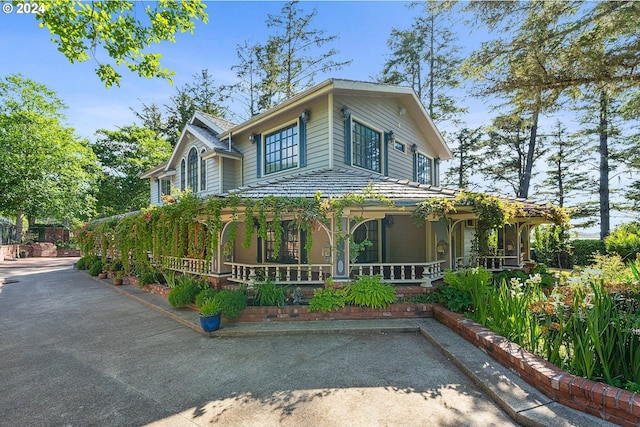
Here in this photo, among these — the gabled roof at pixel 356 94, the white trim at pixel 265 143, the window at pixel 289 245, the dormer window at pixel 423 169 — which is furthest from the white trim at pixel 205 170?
the dormer window at pixel 423 169

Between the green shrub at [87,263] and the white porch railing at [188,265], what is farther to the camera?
the green shrub at [87,263]

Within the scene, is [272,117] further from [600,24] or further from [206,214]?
[600,24]

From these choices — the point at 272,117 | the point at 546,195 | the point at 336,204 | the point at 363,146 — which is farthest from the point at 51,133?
the point at 546,195

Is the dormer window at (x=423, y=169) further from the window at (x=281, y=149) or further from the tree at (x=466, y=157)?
the tree at (x=466, y=157)

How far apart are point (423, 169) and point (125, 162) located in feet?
82.6

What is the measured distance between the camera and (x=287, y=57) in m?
20.3

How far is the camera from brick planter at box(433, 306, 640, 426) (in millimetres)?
2924

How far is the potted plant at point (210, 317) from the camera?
5.98 metres

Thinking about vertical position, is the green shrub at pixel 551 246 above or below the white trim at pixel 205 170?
below

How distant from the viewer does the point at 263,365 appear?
464 cm

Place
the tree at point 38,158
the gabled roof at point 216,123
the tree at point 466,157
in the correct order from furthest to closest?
1. the tree at point 466,157
2. the tree at point 38,158
3. the gabled roof at point 216,123

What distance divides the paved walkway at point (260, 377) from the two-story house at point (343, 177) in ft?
5.96

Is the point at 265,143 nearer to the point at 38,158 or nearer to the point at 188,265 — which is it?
the point at 188,265

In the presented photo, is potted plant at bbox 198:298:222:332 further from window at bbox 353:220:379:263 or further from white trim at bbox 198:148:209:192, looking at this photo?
white trim at bbox 198:148:209:192
